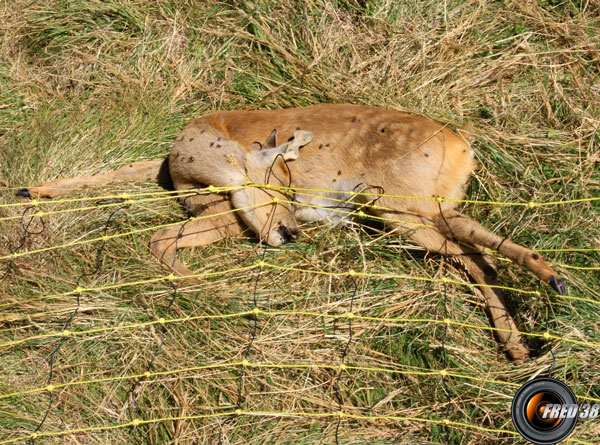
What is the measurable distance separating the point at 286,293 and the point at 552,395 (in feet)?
5.75

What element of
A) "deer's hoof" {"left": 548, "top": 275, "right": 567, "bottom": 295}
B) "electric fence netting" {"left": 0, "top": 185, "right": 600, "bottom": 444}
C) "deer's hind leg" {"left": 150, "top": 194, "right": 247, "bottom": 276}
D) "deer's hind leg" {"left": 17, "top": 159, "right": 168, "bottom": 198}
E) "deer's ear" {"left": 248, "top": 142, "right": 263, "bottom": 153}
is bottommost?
"electric fence netting" {"left": 0, "top": 185, "right": 600, "bottom": 444}

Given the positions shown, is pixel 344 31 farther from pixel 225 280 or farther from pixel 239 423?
pixel 239 423

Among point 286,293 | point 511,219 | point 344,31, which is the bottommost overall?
point 286,293

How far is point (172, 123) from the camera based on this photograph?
5621mm

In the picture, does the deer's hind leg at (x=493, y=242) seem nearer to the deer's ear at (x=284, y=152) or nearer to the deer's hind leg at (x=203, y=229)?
the deer's ear at (x=284, y=152)

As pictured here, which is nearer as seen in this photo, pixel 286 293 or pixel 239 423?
pixel 239 423

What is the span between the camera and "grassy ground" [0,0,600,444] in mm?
3805

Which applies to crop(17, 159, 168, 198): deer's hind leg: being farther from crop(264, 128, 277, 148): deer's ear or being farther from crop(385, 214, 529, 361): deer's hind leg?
crop(385, 214, 529, 361): deer's hind leg

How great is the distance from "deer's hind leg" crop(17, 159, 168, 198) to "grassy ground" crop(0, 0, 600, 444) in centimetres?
18

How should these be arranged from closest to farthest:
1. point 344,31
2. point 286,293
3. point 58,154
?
point 286,293 → point 58,154 → point 344,31

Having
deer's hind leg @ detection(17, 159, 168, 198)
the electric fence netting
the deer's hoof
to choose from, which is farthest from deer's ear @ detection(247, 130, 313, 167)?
the deer's hoof

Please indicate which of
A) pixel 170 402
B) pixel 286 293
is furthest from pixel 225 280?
pixel 170 402

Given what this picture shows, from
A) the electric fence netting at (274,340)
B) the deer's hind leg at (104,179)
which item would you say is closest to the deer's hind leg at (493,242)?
the electric fence netting at (274,340)

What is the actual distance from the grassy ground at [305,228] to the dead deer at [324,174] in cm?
14
